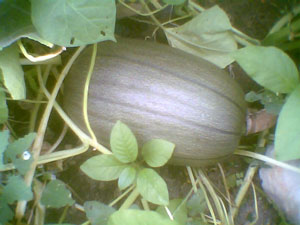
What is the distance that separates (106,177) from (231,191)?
47 centimetres

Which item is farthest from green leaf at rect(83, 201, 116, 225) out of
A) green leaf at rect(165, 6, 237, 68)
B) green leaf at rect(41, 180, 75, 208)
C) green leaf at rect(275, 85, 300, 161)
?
green leaf at rect(165, 6, 237, 68)

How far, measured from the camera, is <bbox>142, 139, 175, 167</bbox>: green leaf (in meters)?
0.97

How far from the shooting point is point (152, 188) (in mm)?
940

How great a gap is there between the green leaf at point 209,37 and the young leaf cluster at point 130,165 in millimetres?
355

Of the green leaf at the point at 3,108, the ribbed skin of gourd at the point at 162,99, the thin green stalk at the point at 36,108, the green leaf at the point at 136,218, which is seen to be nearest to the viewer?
the green leaf at the point at 136,218

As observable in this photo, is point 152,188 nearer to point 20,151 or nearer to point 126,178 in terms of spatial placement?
point 126,178

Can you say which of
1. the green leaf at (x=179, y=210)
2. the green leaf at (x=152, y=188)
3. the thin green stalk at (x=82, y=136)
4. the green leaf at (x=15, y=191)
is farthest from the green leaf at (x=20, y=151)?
the green leaf at (x=179, y=210)

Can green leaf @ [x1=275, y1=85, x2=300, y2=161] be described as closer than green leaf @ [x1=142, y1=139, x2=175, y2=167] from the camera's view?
Yes

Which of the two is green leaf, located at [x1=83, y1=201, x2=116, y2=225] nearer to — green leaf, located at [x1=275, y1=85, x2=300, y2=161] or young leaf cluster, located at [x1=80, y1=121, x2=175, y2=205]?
young leaf cluster, located at [x1=80, y1=121, x2=175, y2=205]

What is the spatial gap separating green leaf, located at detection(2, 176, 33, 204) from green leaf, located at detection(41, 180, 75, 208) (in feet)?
0.31

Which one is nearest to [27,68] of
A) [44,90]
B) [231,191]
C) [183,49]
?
[44,90]

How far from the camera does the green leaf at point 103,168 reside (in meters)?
0.97

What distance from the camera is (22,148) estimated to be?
2.97ft

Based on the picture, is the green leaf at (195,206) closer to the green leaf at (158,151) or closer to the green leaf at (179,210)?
the green leaf at (179,210)
